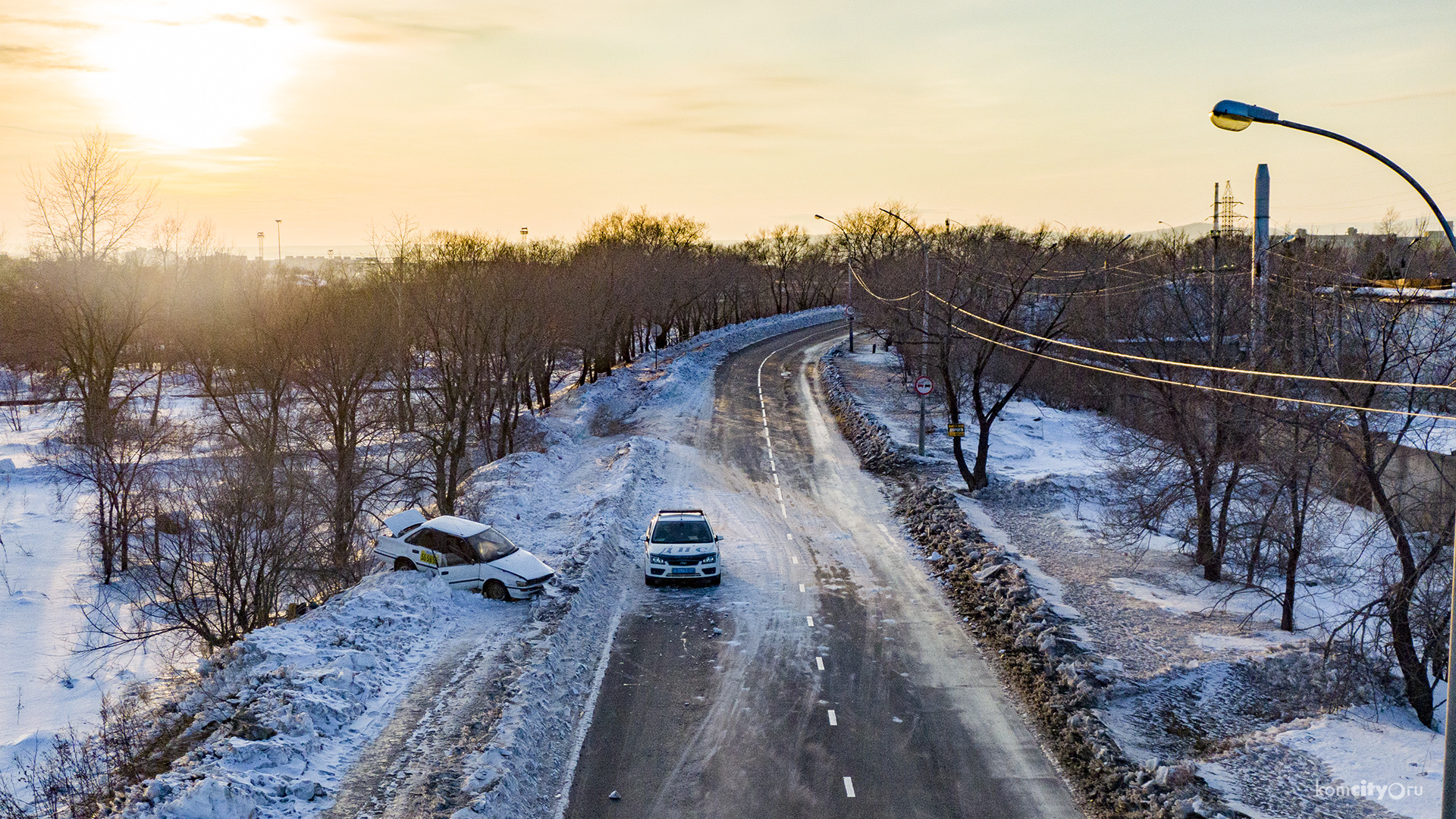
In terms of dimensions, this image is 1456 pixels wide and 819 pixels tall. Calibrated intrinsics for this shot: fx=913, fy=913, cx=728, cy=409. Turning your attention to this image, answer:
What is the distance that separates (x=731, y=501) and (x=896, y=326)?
79.3 ft

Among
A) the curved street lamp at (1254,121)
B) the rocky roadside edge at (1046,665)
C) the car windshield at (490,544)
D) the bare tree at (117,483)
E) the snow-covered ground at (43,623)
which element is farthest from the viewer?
the bare tree at (117,483)

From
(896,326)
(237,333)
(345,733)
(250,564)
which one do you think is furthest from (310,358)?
(896,326)

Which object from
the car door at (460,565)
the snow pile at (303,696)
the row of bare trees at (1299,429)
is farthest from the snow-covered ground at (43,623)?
the row of bare trees at (1299,429)

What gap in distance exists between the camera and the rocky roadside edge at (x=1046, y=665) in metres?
11.5

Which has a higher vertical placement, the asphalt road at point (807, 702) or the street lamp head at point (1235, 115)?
the street lamp head at point (1235, 115)

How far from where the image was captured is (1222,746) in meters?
12.9

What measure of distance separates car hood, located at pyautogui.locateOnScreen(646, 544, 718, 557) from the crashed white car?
245 centimetres

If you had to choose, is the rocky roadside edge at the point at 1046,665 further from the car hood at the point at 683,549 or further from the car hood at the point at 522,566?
the car hood at the point at 522,566

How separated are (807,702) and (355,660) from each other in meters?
7.46

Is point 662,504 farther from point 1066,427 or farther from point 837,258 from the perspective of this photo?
point 837,258

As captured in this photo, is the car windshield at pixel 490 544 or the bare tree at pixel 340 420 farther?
the bare tree at pixel 340 420

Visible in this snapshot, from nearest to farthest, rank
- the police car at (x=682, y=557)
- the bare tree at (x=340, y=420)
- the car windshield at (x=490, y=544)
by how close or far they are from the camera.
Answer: the car windshield at (x=490, y=544) < the police car at (x=682, y=557) < the bare tree at (x=340, y=420)

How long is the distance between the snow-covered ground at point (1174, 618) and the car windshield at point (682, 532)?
7469mm

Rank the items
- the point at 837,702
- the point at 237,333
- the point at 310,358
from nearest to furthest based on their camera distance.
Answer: the point at 837,702 → the point at 310,358 → the point at 237,333
